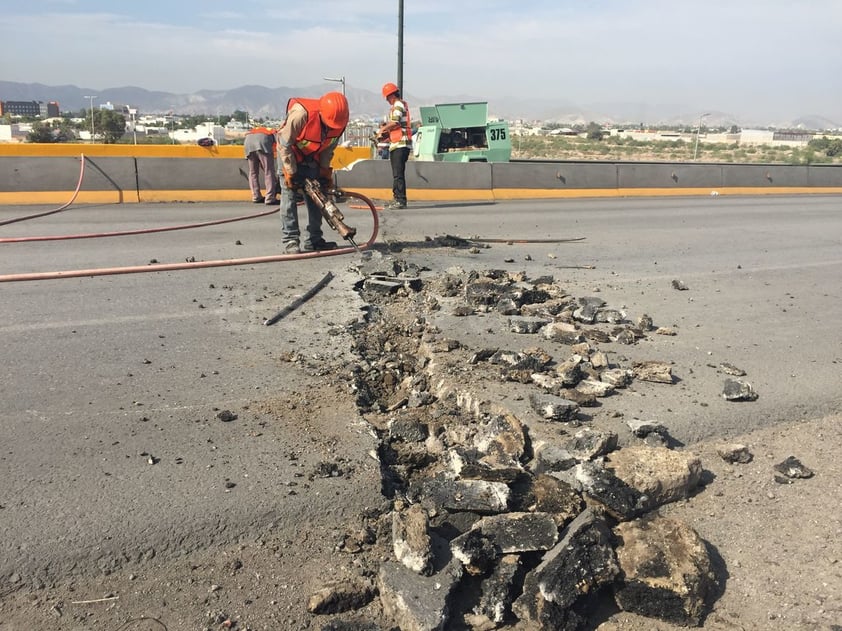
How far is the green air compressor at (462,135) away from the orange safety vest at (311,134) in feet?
36.2

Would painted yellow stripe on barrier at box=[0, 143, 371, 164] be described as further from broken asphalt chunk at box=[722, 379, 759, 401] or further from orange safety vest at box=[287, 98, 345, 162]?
broken asphalt chunk at box=[722, 379, 759, 401]

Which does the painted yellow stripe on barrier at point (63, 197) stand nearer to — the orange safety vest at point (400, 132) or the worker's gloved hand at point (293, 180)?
the orange safety vest at point (400, 132)

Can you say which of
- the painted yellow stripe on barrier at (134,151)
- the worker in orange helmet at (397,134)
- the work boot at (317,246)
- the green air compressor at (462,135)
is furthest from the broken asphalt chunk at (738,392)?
the green air compressor at (462,135)

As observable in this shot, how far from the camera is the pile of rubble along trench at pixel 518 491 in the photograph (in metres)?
2.54

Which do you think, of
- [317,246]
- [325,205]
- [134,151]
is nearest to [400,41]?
[134,151]

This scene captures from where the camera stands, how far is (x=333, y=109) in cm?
730

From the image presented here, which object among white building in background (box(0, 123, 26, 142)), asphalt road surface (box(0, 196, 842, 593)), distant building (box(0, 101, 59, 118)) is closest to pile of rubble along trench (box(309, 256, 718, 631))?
asphalt road surface (box(0, 196, 842, 593))

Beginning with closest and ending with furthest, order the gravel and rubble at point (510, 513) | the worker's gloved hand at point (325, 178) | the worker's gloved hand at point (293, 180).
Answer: the gravel and rubble at point (510, 513), the worker's gloved hand at point (293, 180), the worker's gloved hand at point (325, 178)

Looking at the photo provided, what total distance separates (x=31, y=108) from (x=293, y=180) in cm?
5502

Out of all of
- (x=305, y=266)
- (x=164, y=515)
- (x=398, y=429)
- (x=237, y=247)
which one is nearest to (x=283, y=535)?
(x=164, y=515)

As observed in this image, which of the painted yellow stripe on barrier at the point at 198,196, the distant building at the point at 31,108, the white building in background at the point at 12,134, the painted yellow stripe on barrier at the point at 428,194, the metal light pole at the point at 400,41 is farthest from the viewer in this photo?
the distant building at the point at 31,108

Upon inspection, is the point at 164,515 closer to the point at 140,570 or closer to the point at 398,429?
the point at 140,570

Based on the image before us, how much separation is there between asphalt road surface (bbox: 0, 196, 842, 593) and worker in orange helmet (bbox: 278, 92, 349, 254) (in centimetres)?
75

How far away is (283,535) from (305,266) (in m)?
4.87
